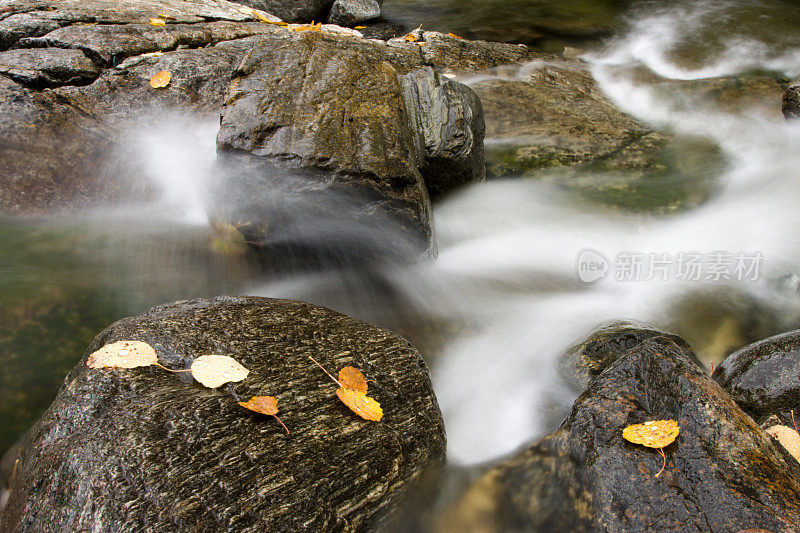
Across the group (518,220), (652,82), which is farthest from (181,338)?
(652,82)

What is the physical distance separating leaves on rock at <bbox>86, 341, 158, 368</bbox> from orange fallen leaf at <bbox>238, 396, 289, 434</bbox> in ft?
1.60

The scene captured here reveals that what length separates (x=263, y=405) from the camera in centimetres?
223

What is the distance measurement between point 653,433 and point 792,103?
6883 millimetres

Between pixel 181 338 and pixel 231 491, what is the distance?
2.74ft

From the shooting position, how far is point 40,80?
5.14 metres

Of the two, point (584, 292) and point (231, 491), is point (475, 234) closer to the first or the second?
point (584, 292)

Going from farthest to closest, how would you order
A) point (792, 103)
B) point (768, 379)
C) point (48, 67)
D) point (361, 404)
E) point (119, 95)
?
1. point (792, 103)
2. point (119, 95)
3. point (48, 67)
4. point (768, 379)
5. point (361, 404)

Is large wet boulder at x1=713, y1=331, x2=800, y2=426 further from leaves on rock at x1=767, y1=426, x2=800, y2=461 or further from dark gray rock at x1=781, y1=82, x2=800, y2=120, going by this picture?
dark gray rock at x1=781, y1=82, x2=800, y2=120

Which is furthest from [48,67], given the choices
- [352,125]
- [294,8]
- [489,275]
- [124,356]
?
[294,8]

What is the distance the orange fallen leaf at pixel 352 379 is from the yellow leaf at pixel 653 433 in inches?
45.9

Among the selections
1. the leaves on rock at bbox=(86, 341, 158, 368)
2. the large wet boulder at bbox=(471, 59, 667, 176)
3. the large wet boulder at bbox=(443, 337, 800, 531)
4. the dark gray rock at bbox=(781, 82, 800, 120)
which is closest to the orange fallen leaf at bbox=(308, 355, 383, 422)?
the large wet boulder at bbox=(443, 337, 800, 531)

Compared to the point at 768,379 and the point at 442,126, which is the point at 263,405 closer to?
the point at 768,379

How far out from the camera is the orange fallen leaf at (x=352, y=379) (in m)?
2.49

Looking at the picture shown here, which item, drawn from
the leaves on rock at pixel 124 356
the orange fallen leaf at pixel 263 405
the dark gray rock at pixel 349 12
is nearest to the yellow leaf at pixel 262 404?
the orange fallen leaf at pixel 263 405
